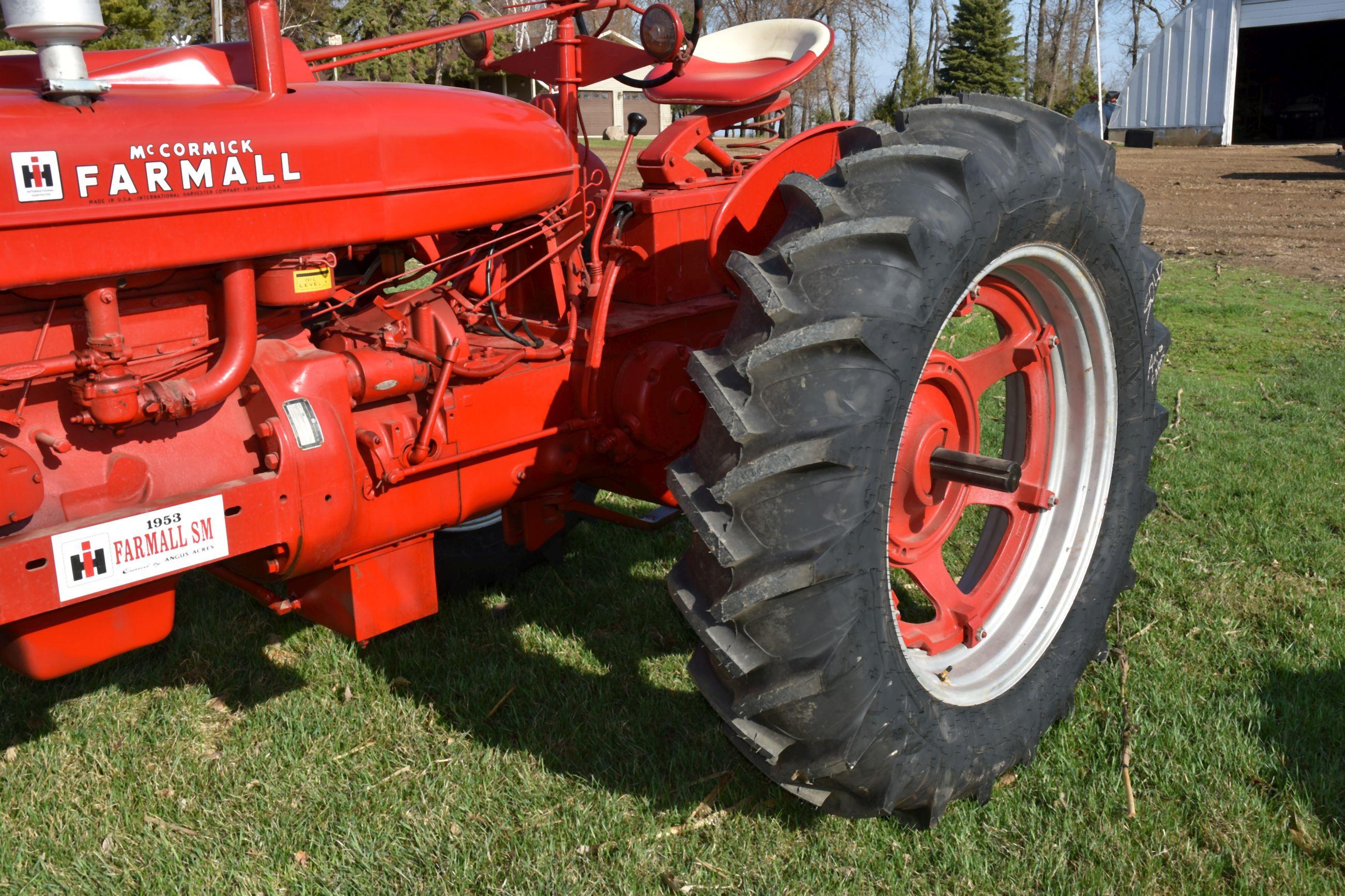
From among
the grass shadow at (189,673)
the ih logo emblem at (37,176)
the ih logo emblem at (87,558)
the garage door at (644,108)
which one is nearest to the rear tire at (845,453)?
the ih logo emblem at (87,558)

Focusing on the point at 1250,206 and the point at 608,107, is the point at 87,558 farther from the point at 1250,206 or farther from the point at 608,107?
the point at 608,107

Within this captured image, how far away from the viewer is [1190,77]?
82.4 feet

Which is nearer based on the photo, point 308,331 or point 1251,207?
point 308,331

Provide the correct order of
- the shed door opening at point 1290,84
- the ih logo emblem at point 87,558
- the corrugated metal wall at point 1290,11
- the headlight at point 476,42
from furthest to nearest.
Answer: the shed door opening at point 1290,84 → the corrugated metal wall at point 1290,11 → the headlight at point 476,42 → the ih logo emblem at point 87,558

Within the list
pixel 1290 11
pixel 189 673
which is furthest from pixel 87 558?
pixel 1290 11

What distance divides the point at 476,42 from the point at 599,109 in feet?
122

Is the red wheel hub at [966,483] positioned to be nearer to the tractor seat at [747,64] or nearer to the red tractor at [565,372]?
the red tractor at [565,372]

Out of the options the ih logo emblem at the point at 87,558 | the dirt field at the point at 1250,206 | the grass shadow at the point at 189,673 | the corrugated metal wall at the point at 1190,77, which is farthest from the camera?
the corrugated metal wall at the point at 1190,77

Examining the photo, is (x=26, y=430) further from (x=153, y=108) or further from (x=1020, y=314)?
(x=1020, y=314)

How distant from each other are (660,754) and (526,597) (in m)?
1.03

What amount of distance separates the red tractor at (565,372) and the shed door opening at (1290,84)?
29651mm

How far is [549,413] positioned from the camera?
2.71 m

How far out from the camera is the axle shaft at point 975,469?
2.56 meters

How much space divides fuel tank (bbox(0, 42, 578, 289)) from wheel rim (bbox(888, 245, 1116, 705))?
1.11 metres
